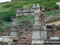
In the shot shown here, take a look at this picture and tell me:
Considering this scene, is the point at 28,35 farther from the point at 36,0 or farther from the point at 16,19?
the point at 36,0

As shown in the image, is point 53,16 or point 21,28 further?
point 53,16

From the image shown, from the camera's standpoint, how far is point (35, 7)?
14.6m

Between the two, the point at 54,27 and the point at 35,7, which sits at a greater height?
Answer: the point at 35,7

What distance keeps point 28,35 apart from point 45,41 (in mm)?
1556

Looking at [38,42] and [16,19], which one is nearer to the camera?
[38,42]

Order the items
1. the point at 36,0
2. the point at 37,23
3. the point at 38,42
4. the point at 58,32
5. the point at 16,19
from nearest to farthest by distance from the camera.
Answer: the point at 38,42
the point at 37,23
the point at 58,32
the point at 16,19
the point at 36,0

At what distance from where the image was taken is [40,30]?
12.2 meters

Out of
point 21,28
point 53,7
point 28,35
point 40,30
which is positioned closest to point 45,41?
point 40,30

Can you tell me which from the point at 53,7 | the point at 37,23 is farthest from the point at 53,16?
the point at 37,23

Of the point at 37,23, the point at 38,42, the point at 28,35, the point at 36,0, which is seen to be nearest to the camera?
the point at 38,42

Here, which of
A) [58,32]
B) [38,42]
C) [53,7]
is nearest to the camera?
[38,42]

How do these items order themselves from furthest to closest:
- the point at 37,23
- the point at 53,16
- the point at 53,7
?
the point at 53,7, the point at 53,16, the point at 37,23

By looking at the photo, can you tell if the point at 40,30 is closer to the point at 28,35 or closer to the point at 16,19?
the point at 28,35

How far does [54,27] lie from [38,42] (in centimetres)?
417
